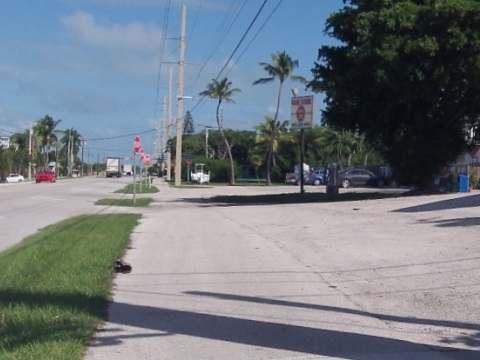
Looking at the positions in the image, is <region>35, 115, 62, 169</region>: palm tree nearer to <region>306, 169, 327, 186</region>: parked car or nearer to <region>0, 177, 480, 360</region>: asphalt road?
<region>306, 169, 327, 186</region>: parked car

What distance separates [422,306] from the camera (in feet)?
37.0

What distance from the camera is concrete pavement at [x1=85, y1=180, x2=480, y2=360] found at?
8.93m

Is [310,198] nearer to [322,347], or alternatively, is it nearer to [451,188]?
[451,188]

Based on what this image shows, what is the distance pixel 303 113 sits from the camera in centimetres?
4578

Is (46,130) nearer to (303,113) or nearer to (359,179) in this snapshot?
(359,179)

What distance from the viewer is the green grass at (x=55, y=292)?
838cm

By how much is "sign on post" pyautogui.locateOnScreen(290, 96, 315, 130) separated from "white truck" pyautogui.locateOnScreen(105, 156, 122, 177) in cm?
8841

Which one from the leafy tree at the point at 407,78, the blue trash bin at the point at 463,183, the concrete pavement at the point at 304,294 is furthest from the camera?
the blue trash bin at the point at 463,183

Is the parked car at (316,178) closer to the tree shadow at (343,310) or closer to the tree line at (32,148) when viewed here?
the tree line at (32,148)

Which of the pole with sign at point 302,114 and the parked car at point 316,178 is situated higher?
the pole with sign at point 302,114

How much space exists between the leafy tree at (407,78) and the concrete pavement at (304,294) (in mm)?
10089

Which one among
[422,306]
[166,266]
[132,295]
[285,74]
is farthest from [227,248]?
[285,74]

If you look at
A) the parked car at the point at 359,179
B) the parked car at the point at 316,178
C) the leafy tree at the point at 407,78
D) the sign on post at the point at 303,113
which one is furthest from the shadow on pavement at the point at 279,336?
the parked car at the point at 316,178

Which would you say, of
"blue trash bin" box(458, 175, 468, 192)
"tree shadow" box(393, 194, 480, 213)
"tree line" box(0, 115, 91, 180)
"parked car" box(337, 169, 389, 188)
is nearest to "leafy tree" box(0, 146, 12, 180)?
"tree line" box(0, 115, 91, 180)
